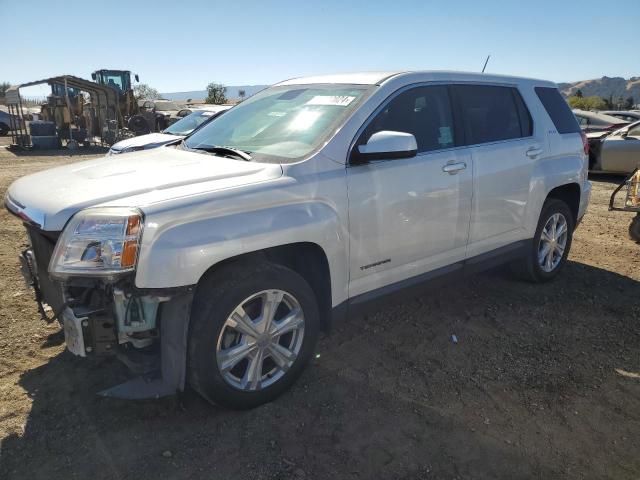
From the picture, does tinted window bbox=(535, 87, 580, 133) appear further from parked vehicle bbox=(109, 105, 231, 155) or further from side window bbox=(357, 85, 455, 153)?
parked vehicle bbox=(109, 105, 231, 155)

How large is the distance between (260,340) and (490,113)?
8.74ft

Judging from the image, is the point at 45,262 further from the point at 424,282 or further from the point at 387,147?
the point at 424,282

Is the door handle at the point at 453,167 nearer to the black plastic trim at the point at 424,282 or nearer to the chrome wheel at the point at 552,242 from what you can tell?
the black plastic trim at the point at 424,282

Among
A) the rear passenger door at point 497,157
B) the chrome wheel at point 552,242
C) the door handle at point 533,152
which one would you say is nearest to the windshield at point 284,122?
the rear passenger door at point 497,157

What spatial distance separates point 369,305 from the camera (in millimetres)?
3285

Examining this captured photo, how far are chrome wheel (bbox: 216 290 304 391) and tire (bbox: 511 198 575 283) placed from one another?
2.69 m

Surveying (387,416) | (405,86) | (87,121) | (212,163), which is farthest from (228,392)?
(87,121)

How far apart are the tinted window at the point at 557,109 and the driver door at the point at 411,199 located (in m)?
1.45

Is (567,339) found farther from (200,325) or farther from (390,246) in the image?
(200,325)

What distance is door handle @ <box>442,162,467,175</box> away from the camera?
11.6ft

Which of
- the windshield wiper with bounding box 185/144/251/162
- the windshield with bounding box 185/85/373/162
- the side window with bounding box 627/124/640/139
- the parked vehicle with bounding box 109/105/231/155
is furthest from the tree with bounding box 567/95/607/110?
the windshield wiper with bounding box 185/144/251/162

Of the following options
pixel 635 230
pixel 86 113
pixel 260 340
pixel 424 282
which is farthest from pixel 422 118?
pixel 86 113

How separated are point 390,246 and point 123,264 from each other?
5.47 ft

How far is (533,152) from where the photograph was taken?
4289 mm
